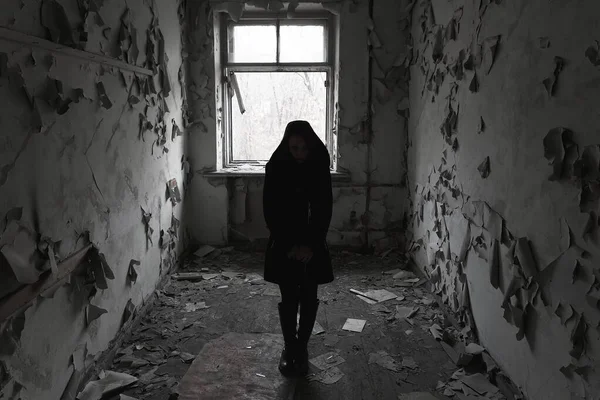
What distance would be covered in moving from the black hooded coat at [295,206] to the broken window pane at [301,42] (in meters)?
2.19

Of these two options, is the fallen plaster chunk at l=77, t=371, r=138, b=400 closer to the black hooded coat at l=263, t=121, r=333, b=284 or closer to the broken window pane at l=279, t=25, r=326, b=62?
the black hooded coat at l=263, t=121, r=333, b=284

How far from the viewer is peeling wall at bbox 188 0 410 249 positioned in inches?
154

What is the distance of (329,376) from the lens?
2.25m

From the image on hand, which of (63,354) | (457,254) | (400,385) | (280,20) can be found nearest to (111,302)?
(63,354)

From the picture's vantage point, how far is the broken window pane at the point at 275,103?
13.8 ft

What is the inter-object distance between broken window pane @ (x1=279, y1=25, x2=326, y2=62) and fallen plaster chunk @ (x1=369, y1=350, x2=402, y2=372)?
2.74m

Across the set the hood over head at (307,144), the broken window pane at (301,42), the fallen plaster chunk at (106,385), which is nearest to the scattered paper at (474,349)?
the hood over head at (307,144)

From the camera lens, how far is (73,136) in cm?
193

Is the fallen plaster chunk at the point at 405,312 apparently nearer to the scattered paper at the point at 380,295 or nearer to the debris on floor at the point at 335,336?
the debris on floor at the point at 335,336

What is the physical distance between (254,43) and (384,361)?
301 centimetres

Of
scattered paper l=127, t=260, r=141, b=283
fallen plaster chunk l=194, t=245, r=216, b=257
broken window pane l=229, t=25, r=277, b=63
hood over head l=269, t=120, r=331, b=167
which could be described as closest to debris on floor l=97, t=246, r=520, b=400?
Result: fallen plaster chunk l=194, t=245, r=216, b=257

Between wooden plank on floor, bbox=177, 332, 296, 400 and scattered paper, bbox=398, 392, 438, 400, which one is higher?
→ wooden plank on floor, bbox=177, 332, 296, 400

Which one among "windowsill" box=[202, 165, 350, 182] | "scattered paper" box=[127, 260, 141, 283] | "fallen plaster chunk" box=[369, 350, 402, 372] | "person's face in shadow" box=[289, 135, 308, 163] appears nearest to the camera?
"person's face in shadow" box=[289, 135, 308, 163]

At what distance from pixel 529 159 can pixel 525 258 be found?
0.41m
